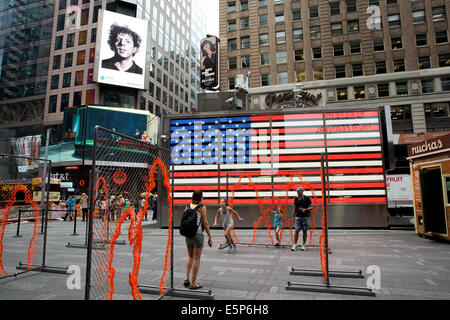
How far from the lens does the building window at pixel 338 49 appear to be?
38.8m

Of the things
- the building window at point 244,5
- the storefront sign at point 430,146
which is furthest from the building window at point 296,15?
the storefront sign at point 430,146

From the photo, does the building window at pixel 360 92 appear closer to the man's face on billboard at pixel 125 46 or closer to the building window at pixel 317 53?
the building window at pixel 317 53

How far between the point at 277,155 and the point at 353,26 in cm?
3233

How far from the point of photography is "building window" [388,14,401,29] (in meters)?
36.9

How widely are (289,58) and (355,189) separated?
30298mm

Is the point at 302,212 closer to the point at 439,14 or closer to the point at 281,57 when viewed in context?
the point at 281,57

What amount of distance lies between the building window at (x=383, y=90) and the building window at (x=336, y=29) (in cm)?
976

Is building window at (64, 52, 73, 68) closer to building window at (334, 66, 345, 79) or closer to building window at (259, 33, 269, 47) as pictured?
building window at (259, 33, 269, 47)

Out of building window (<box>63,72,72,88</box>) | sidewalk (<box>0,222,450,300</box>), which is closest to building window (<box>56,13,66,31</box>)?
building window (<box>63,72,72,88</box>)

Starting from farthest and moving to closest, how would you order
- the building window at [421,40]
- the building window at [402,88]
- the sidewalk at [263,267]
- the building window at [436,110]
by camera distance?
the building window at [421,40] → the building window at [402,88] → the building window at [436,110] → the sidewalk at [263,267]

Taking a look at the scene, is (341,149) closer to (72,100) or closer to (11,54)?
(72,100)

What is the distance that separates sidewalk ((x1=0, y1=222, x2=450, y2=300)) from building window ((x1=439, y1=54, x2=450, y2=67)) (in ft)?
107
